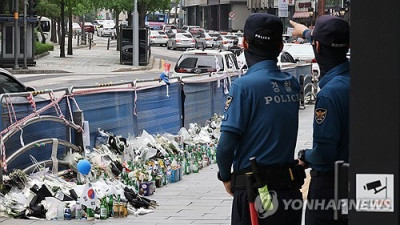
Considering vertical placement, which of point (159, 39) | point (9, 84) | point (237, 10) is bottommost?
point (159, 39)

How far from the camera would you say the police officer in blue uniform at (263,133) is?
4945 millimetres

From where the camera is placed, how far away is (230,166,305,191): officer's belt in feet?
16.3

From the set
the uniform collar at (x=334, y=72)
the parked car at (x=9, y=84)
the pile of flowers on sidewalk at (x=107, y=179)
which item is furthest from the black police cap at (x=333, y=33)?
the parked car at (x=9, y=84)

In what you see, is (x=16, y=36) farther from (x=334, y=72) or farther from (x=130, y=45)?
(x=334, y=72)

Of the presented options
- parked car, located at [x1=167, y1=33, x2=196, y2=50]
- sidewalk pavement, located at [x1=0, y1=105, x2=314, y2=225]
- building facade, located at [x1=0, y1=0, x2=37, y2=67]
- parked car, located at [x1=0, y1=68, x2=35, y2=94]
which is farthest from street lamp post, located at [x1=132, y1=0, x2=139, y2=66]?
sidewalk pavement, located at [x1=0, y1=105, x2=314, y2=225]

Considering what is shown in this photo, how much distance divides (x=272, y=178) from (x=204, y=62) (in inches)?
814

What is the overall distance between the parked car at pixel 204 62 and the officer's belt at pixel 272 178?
1949 centimetres

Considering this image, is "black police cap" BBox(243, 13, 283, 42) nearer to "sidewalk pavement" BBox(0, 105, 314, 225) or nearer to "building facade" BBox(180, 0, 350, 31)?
"sidewalk pavement" BBox(0, 105, 314, 225)

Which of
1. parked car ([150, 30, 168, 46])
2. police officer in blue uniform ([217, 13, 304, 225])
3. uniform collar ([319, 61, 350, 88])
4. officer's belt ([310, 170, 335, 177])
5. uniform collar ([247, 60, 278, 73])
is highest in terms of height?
uniform collar ([247, 60, 278, 73])

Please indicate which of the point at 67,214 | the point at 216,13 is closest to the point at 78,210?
the point at 67,214

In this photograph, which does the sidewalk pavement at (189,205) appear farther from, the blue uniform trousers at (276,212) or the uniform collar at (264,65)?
the uniform collar at (264,65)

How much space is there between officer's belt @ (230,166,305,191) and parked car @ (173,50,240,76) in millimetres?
19489

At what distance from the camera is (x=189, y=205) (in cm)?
1029

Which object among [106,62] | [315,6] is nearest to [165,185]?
[106,62]
